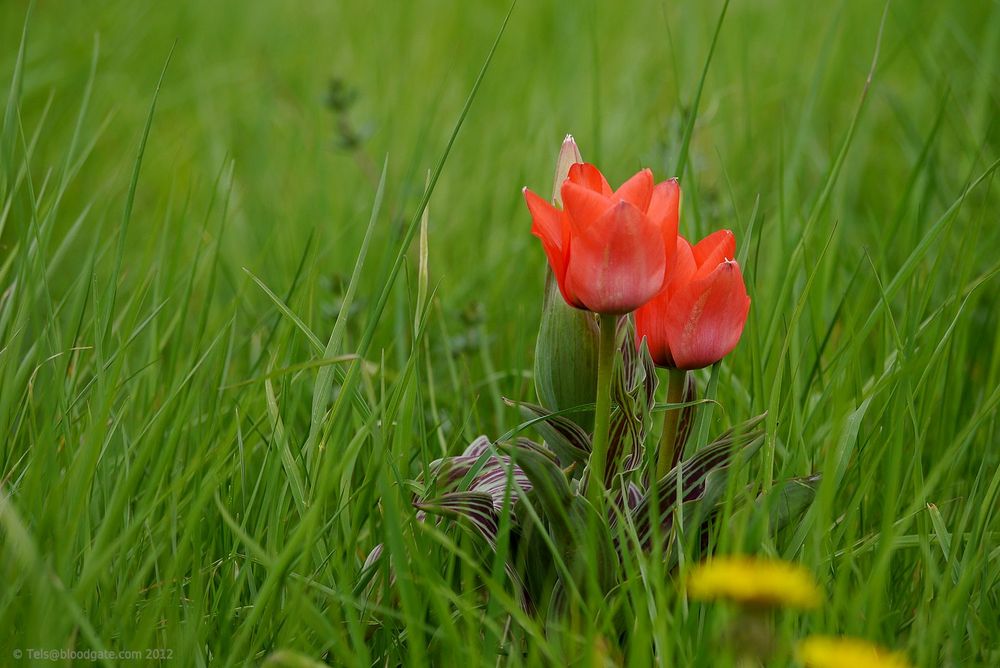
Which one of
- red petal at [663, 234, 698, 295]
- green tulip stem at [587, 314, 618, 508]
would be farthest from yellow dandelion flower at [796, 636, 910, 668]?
red petal at [663, 234, 698, 295]

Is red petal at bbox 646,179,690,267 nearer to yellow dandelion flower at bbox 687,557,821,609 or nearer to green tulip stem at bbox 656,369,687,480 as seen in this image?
green tulip stem at bbox 656,369,687,480

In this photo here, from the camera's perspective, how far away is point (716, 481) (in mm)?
847

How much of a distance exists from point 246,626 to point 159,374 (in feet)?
2.15

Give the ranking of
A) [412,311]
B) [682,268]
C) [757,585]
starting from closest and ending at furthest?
1. [757,585]
2. [682,268]
3. [412,311]

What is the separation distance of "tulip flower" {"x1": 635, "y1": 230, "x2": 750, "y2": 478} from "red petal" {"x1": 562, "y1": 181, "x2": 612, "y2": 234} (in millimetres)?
93

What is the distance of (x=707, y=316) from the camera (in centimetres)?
86

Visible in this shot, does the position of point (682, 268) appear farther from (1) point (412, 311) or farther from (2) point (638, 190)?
(1) point (412, 311)

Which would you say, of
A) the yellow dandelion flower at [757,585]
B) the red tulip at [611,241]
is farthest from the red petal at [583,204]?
the yellow dandelion flower at [757,585]

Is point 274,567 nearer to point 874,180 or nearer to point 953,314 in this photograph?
point 953,314

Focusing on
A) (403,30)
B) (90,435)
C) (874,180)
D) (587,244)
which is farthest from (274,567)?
(403,30)

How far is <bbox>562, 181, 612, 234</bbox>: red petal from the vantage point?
0.79 meters

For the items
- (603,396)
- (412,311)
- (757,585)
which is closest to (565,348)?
(603,396)

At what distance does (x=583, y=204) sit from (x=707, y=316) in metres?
0.16

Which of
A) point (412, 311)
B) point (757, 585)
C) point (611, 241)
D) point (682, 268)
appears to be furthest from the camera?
point (412, 311)
